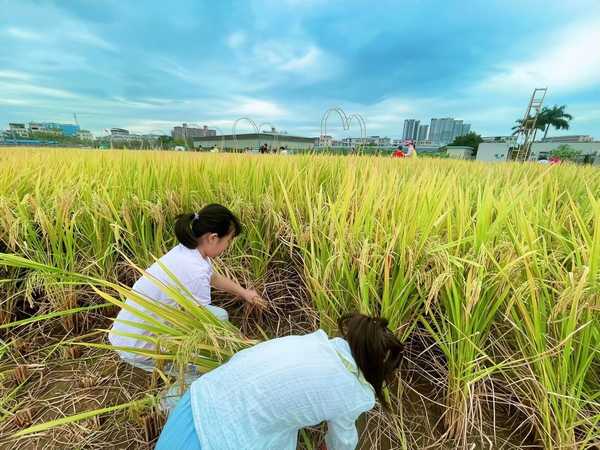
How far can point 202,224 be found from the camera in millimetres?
1133

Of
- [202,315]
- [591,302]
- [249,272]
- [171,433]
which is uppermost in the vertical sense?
[591,302]

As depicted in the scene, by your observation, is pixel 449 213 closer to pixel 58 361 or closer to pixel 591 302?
pixel 591 302

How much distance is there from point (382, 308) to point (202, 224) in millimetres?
807

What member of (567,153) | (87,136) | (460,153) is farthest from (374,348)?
(567,153)

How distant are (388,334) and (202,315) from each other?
57 centimetres

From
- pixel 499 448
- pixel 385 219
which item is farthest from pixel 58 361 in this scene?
pixel 499 448

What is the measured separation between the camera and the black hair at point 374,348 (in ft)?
2.22

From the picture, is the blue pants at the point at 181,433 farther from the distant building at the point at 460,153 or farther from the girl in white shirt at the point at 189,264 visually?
the distant building at the point at 460,153

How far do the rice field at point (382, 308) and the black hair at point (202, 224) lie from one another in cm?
22

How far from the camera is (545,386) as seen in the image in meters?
0.68

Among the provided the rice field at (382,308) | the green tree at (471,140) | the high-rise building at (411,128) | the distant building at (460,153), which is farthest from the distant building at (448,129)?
the rice field at (382,308)

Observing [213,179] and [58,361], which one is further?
[213,179]

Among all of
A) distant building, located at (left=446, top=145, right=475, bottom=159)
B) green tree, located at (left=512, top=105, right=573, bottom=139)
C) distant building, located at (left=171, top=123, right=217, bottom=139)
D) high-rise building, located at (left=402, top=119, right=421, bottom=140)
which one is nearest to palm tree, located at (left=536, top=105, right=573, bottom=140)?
green tree, located at (left=512, top=105, right=573, bottom=139)

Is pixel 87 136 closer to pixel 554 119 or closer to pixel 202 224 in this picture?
pixel 202 224
